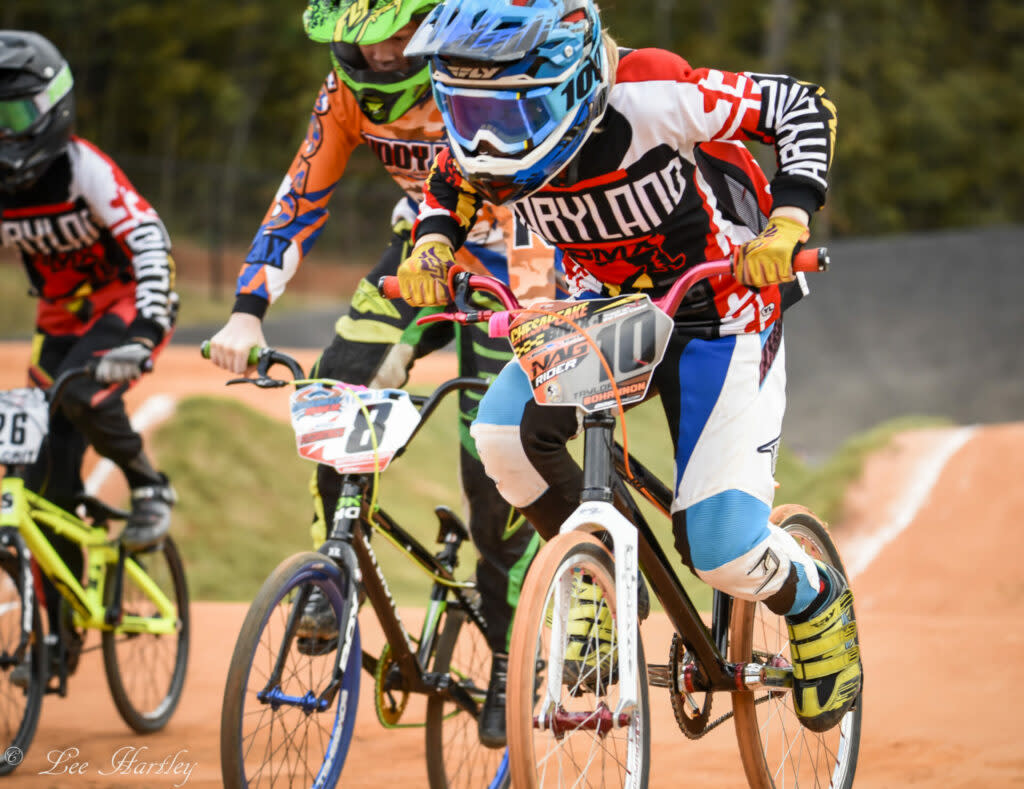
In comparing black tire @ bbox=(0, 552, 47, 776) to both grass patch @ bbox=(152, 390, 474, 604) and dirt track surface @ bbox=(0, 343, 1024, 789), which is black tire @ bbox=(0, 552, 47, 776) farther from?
grass patch @ bbox=(152, 390, 474, 604)

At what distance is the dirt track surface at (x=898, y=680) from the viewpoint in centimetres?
417

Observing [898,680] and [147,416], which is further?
[147,416]

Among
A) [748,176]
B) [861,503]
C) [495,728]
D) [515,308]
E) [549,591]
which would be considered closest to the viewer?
[549,591]

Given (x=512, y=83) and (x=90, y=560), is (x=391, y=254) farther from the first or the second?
(x=90, y=560)

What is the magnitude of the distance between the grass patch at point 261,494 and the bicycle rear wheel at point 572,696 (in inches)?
196

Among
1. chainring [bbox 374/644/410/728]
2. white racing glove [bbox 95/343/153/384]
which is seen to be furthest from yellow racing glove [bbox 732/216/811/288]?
white racing glove [bbox 95/343/153/384]

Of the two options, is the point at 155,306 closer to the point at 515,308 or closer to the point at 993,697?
the point at 515,308

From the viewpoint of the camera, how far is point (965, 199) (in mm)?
35688

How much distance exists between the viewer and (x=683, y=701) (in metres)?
3.24

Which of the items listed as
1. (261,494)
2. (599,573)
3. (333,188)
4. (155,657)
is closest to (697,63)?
(261,494)

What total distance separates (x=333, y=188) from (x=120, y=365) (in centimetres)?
115

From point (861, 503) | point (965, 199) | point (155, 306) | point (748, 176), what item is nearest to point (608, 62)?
point (748, 176)

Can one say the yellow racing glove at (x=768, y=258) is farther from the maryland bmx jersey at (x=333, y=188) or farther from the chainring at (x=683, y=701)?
the maryland bmx jersey at (x=333, y=188)

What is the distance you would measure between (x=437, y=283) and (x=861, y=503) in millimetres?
7647
